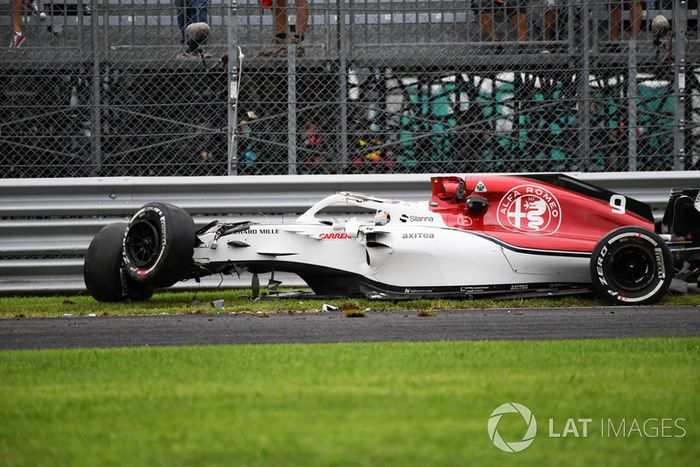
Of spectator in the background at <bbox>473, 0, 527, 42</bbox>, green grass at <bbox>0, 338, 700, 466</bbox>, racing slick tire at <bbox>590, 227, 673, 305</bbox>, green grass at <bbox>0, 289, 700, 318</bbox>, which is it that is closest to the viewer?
green grass at <bbox>0, 338, 700, 466</bbox>

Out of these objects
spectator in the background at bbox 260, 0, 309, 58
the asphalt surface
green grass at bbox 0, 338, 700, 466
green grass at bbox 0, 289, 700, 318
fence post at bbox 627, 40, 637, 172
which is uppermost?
spectator in the background at bbox 260, 0, 309, 58

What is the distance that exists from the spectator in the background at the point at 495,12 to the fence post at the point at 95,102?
12.9ft

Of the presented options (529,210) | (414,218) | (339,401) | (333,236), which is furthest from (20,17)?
(339,401)

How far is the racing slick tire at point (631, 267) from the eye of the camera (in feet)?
30.7

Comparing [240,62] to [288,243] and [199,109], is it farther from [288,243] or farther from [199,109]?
[288,243]

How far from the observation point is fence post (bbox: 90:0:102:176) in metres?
11.0

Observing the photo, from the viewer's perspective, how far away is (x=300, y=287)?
11.3 m

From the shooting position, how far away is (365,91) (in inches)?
443

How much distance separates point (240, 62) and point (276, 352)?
5412 mm

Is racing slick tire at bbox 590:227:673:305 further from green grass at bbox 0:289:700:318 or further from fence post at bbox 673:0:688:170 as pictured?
fence post at bbox 673:0:688:170

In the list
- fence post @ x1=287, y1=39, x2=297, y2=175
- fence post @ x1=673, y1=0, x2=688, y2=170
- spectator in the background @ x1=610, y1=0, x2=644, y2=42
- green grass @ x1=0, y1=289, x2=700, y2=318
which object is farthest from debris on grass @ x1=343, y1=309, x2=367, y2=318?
spectator in the background @ x1=610, y1=0, x2=644, y2=42

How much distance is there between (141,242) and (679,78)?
567cm

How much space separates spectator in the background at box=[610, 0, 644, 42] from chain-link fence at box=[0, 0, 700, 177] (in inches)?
0.8

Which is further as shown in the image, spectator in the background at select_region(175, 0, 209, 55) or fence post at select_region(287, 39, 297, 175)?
spectator in the background at select_region(175, 0, 209, 55)
